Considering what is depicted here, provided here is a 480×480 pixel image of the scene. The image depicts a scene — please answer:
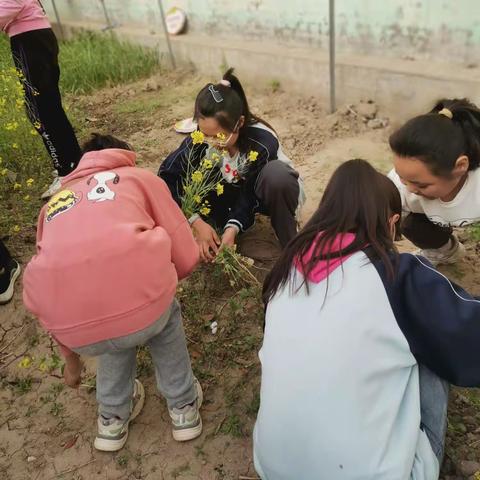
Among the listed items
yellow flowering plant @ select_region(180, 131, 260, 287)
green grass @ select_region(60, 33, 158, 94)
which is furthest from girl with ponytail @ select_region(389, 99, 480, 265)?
green grass @ select_region(60, 33, 158, 94)

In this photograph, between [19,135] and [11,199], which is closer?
[11,199]

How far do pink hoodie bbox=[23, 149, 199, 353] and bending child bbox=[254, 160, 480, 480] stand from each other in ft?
1.44

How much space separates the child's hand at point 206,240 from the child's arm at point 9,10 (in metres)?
1.78

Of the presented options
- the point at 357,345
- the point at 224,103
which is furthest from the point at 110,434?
the point at 224,103

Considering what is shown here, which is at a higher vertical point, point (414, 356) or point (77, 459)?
point (414, 356)

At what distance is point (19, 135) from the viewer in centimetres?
359

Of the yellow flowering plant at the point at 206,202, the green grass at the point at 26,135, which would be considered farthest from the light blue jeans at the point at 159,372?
the green grass at the point at 26,135

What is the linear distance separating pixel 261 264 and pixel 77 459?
1.26m

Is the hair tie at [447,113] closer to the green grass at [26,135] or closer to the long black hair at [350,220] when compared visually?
the long black hair at [350,220]

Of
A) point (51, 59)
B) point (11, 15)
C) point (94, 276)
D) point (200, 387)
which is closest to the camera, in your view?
point (94, 276)

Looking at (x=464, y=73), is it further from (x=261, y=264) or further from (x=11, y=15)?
(x=11, y=15)

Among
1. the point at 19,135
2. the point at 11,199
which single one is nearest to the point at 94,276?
the point at 11,199

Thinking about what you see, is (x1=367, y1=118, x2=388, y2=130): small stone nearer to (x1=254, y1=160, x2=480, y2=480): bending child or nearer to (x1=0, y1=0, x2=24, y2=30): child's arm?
(x1=0, y1=0, x2=24, y2=30): child's arm

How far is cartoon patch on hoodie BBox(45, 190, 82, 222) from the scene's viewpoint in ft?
5.13
